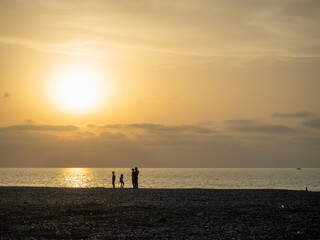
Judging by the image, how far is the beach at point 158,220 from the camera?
71.0 feet

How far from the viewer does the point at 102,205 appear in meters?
34.2

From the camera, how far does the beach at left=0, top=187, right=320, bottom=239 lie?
2164 centimetres

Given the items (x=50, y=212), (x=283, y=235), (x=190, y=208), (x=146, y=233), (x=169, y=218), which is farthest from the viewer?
(x=190, y=208)

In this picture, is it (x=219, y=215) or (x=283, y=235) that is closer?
(x=283, y=235)

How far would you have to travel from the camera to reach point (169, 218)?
26953mm

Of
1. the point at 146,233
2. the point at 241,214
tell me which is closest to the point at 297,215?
the point at 241,214

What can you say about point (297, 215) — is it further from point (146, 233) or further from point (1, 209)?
point (1, 209)

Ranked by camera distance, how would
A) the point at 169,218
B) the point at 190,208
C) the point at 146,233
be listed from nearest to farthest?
1. the point at 146,233
2. the point at 169,218
3. the point at 190,208

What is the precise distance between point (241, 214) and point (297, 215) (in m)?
3.68

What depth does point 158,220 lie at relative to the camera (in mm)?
25953

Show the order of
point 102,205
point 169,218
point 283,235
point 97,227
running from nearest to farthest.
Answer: point 283,235, point 97,227, point 169,218, point 102,205

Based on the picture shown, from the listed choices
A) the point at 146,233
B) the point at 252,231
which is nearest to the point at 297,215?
the point at 252,231

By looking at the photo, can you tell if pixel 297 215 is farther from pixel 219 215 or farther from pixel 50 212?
pixel 50 212

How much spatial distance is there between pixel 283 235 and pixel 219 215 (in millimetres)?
7577
